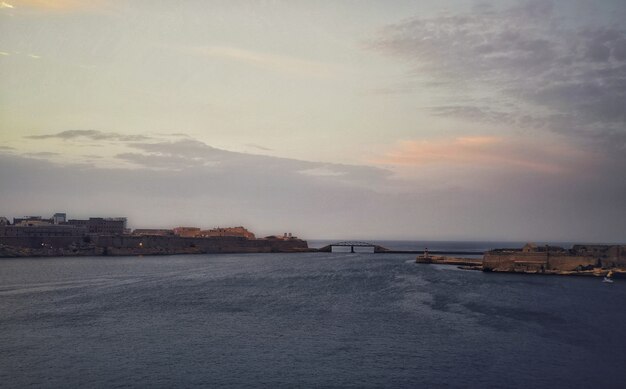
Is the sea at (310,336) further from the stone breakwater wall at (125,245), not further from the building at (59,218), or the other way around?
the building at (59,218)

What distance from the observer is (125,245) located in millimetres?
144000

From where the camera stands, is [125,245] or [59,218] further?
[59,218]

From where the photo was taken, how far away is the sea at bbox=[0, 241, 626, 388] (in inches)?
1091

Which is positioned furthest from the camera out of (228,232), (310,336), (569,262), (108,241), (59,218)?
(228,232)

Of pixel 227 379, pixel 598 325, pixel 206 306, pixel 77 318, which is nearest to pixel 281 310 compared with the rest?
pixel 206 306

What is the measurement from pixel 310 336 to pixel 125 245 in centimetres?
11901

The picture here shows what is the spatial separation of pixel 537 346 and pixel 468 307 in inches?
602

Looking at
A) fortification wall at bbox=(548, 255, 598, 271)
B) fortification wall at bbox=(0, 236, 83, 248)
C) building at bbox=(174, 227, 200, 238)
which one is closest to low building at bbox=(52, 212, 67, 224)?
building at bbox=(174, 227, 200, 238)

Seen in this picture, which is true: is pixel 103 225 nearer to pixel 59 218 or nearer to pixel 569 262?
pixel 59 218

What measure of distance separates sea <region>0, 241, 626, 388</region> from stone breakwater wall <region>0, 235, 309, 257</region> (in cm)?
6960

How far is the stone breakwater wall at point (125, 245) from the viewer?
127375 mm

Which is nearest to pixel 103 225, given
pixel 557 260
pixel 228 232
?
pixel 228 232

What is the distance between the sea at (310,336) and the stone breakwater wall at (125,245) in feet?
228

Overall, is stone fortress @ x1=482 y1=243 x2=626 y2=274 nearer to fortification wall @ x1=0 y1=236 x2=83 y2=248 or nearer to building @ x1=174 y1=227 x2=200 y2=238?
fortification wall @ x1=0 y1=236 x2=83 y2=248
